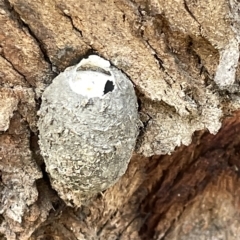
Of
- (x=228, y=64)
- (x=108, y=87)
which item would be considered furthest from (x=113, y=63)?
(x=228, y=64)

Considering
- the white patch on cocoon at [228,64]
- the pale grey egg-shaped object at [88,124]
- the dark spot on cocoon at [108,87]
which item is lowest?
the pale grey egg-shaped object at [88,124]

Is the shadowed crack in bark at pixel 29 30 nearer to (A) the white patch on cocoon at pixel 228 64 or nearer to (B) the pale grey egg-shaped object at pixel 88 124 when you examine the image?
(B) the pale grey egg-shaped object at pixel 88 124

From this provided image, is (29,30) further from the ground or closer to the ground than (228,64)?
closer to the ground

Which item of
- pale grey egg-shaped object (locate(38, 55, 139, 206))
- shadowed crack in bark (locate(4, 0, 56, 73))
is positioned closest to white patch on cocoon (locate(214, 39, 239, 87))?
pale grey egg-shaped object (locate(38, 55, 139, 206))

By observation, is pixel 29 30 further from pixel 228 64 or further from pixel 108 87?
pixel 228 64

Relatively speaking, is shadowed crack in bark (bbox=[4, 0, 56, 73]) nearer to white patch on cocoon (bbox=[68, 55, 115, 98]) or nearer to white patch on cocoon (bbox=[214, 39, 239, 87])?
white patch on cocoon (bbox=[68, 55, 115, 98])

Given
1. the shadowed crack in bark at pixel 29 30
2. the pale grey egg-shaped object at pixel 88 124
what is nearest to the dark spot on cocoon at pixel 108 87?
the pale grey egg-shaped object at pixel 88 124

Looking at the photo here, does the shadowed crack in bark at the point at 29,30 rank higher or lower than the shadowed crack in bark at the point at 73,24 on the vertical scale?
lower

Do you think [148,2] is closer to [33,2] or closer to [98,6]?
[98,6]
